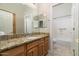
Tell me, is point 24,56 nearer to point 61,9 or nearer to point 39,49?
point 39,49

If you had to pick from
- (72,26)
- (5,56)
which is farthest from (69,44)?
(5,56)

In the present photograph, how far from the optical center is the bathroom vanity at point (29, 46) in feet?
4.71

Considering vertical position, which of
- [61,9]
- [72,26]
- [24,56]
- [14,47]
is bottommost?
[24,56]

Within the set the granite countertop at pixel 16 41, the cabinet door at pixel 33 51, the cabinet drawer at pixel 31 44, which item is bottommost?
the cabinet door at pixel 33 51

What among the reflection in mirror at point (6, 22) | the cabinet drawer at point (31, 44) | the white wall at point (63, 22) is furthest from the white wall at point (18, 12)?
the white wall at point (63, 22)

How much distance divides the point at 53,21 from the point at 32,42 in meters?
0.39

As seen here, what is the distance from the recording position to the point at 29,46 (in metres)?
1.54

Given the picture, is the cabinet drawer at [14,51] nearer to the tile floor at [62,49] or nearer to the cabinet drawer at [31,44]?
the cabinet drawer at [31,44]

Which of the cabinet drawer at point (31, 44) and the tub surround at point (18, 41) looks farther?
the cabinet drawer at point (31, 44)

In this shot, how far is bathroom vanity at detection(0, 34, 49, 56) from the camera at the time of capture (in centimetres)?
144

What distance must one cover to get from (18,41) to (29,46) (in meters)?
0.16

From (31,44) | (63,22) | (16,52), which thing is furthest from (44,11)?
(16,52)

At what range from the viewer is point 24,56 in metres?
1.55

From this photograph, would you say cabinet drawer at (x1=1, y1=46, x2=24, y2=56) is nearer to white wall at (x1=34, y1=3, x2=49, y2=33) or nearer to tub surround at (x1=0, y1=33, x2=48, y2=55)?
tub surround at (x1=0, y1=33, x2=48, y2=55)
